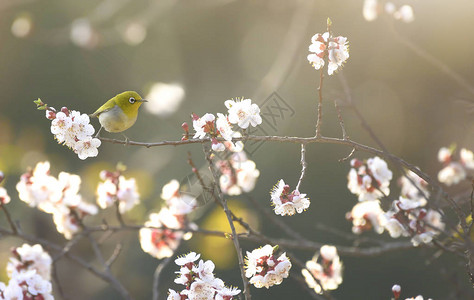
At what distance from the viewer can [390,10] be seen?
Result: 2492 millimetres

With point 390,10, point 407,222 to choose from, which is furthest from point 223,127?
point 390,10

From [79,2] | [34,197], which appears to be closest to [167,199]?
[34,197]

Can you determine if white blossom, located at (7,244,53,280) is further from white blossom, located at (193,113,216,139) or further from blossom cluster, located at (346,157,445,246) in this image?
blossom cluster, located at (346,157,445,246)

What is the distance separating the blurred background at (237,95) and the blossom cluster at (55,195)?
0.47m

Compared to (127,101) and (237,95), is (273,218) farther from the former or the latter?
(237,95)

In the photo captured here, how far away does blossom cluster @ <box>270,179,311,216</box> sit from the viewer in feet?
4.45

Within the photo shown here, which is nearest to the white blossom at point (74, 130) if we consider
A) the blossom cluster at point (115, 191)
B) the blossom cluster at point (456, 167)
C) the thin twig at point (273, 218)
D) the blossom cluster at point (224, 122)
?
the blossom cluster at point (224, 122)

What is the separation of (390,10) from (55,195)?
1825 millimetres

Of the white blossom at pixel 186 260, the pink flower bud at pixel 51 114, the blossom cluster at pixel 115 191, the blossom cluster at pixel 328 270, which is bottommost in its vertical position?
the blossom cluster at pixel 328 270

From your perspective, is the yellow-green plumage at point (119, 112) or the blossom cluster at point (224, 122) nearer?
the blossom cluster at point (224, 122)

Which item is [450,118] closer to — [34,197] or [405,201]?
[405,201]

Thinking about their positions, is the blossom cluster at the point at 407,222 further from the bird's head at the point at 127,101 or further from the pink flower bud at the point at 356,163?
the bird's head at the point at 127,101

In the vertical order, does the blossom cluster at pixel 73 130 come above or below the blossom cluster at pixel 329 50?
below

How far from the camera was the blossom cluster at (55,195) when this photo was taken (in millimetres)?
1967
